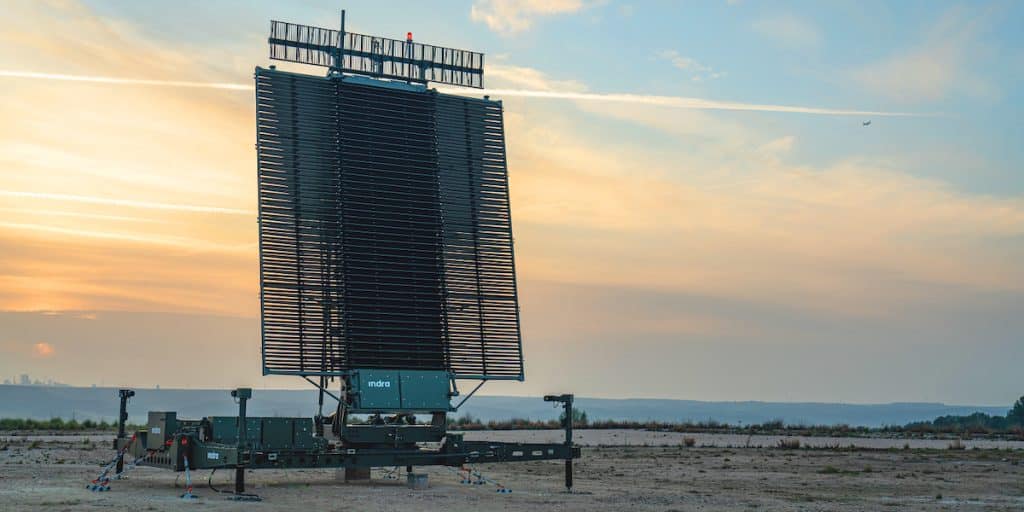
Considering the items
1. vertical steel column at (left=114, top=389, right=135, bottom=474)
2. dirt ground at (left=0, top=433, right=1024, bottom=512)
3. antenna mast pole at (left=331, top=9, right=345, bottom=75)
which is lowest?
dirt ground at (left=0, top=433, right=1024, bottom=512)

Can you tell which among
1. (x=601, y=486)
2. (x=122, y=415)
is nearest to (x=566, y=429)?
(x=601, y=486)

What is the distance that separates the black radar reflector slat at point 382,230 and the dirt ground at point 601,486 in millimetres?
3088

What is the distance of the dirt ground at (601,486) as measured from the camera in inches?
782

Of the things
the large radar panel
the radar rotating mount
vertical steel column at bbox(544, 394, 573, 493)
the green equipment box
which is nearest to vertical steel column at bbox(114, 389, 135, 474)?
the radar rotating mount

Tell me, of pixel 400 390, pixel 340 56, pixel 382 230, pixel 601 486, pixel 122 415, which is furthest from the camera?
pixel 340 56

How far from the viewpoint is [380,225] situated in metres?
25.0

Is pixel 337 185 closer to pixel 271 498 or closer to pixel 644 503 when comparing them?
pixel 271 498

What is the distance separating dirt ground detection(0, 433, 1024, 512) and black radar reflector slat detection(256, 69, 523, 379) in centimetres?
309

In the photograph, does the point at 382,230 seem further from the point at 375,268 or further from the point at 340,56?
the point at 340,56

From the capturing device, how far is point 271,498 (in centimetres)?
2041

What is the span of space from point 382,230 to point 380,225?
0.40 feet

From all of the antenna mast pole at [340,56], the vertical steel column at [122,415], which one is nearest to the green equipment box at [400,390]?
the vertical steel column at [122,415]

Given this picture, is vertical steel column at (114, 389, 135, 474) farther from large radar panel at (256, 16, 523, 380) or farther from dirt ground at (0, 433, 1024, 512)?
large radar panel at (256, 16, 523, 380)

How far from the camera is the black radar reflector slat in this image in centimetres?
2369
